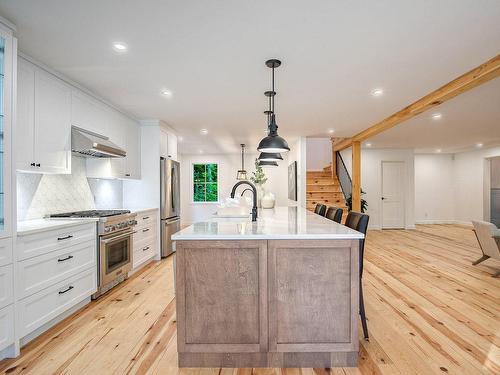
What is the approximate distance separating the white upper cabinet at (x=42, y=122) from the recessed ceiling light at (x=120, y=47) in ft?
2.91

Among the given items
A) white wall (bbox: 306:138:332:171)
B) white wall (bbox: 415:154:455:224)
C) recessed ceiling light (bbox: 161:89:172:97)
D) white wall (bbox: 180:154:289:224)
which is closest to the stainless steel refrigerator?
recessed ceiling light (bbox: 161:89:172:97)

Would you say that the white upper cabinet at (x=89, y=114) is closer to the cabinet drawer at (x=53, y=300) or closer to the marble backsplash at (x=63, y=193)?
the marble backsplash at (x=63, y=193)

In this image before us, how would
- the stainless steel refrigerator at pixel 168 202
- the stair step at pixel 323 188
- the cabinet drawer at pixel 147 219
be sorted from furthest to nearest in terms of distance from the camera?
the stair step at pixel 323 188 < the stainless steel refrigerator at pixel 168 202 < the cabinet drawer at pixel 147 219

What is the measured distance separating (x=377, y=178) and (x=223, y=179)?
4.81m

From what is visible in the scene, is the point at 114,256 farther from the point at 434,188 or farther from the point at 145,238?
the point at 434,188

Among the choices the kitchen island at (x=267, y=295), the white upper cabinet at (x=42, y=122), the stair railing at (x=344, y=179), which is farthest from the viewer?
the stair railing at (x=344, y=179)

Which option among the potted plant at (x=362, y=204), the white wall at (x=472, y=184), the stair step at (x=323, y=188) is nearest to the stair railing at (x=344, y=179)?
the potted plant at (x=362, y=204)

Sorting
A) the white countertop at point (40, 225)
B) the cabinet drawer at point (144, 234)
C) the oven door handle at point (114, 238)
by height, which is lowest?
the cabinet drawer at point (144, 234)

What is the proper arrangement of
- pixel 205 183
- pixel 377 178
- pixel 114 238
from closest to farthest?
pixel 114 238 → pixel 377 178 → pixel 205 183

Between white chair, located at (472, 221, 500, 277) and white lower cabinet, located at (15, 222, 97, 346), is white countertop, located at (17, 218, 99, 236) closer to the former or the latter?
white lower cabinet, located at (15, 222, 97, 346)

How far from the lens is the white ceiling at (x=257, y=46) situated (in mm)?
1965

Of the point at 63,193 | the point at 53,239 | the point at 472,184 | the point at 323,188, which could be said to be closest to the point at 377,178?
the point at 323,188

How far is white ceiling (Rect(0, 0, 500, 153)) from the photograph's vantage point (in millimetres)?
1965

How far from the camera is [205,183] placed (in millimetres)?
9586
